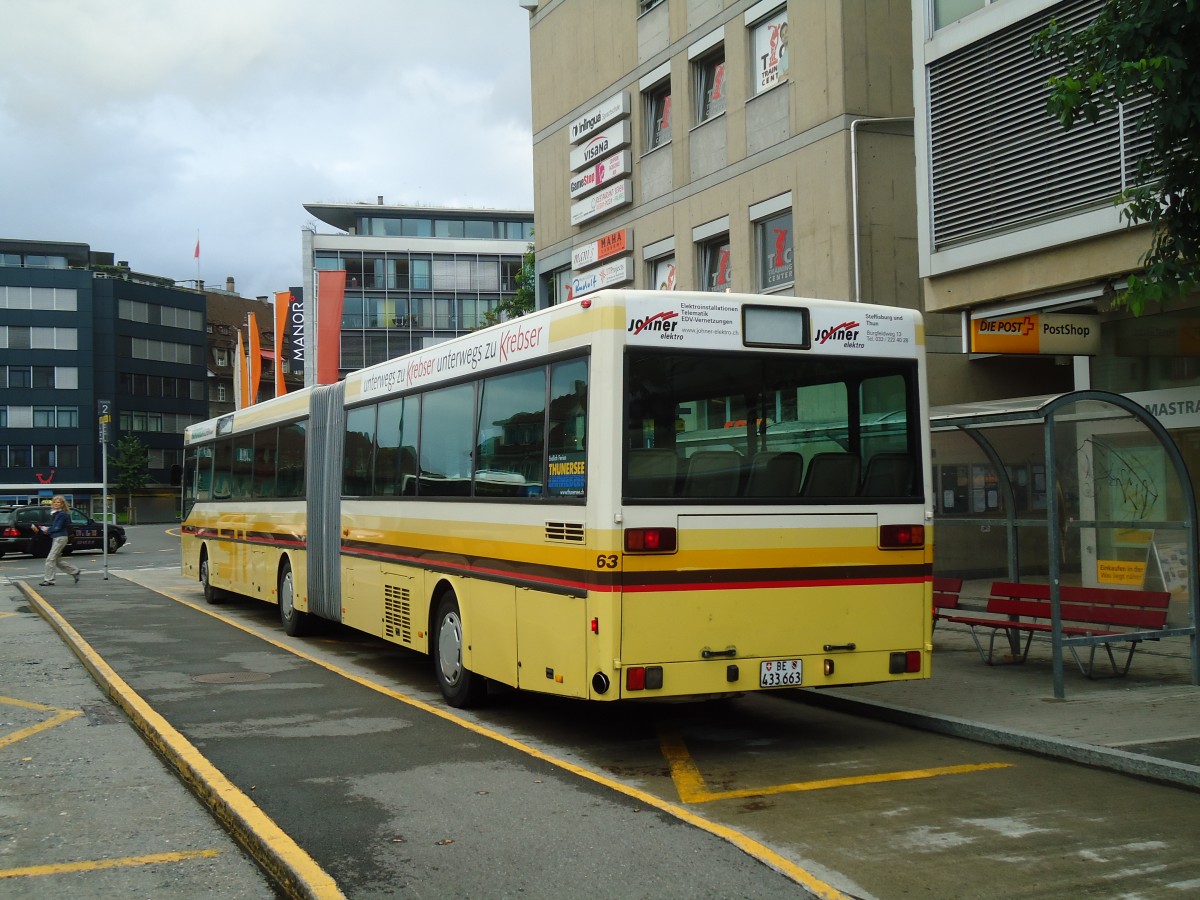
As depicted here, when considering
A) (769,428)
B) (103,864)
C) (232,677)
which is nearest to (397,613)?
(232,677)

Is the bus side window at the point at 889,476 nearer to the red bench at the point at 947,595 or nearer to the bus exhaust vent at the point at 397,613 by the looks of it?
the red bench at the point at 947,595

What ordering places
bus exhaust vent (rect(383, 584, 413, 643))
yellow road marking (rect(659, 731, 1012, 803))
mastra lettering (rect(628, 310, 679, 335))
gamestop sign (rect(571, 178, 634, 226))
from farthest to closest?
1. gamestop sign (rect(571, 178, 634, 226))
2. bus exhaust vent (rect(383, 584, 413, 643))
3. mastra lettering (rect(628, 310, 679, 335))
4. yellow road marking (rect(659, 731, 1012, 803))

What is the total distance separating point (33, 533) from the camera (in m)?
38.7

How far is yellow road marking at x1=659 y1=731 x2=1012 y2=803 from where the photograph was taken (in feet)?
24.0

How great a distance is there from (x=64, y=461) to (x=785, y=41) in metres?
80.6

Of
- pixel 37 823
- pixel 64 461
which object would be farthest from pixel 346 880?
pixel 64 461

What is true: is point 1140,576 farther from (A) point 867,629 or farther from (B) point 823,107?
(B) point 823,107

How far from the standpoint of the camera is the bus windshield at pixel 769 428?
810cm

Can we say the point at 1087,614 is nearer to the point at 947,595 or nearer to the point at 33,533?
the point at 947,595

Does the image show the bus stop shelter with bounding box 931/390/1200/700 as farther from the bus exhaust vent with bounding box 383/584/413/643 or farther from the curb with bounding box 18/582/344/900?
the curb with bounding box 18/582/344/900

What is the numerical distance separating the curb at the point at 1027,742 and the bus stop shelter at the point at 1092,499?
56.6 inches

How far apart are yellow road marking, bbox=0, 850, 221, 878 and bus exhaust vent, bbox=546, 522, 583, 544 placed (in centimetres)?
300

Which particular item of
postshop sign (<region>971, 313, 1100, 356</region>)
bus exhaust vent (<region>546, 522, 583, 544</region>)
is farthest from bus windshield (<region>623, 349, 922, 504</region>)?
postshop sign (<region>971, 313, 1100, 356</region>)

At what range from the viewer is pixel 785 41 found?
20.8 metres
